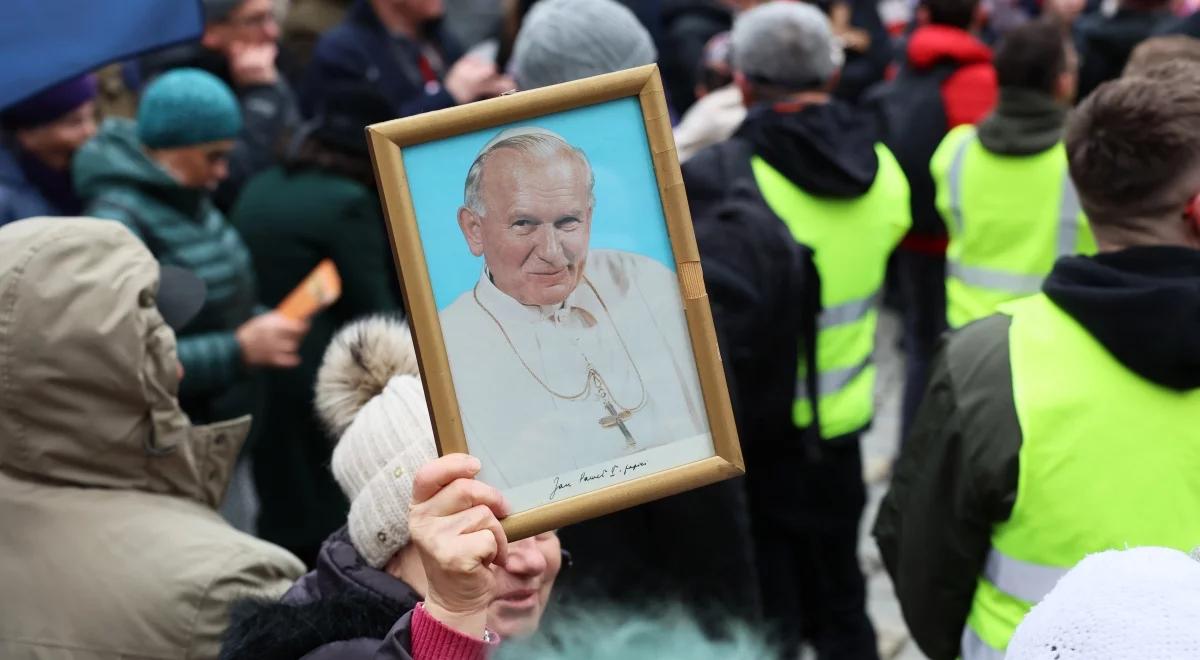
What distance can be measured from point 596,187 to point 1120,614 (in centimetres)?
77

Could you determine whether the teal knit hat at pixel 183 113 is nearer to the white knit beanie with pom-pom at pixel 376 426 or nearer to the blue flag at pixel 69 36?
the blue flag at pixel 69 36

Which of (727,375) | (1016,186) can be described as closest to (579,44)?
(727,375)

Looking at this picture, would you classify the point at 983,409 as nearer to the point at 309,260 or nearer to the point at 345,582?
the point at 345,582

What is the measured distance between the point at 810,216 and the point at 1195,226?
1503 mm

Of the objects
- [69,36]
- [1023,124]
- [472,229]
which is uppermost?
[69,36]

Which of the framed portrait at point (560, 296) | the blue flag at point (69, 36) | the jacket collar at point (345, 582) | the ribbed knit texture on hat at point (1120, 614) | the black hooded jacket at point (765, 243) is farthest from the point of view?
the black hooded jacket at point (765, 243)

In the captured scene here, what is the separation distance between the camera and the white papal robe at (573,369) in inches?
63.0

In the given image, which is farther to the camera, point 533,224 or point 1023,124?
point 1023,124

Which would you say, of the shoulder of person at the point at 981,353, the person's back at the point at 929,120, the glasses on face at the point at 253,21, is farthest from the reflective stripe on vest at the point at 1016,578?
the glasses on face at the point at 253,21

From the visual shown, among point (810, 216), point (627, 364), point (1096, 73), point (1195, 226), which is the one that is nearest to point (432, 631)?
point (627, 364)

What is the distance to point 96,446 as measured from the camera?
2.31 meters

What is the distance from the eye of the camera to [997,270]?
15.5 feet

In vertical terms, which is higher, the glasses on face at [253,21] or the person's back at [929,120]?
the glasses on face at [253,21]

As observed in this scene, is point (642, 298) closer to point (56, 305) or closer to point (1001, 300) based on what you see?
point (56, 305)
